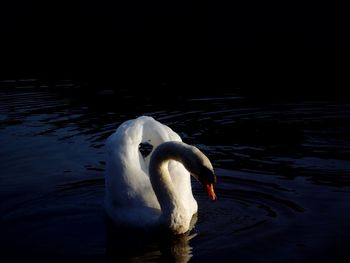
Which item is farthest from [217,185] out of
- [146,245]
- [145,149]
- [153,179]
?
[145,149]

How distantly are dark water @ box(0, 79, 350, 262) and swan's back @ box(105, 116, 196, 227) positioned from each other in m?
0.27

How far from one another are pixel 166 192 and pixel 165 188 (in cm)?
4

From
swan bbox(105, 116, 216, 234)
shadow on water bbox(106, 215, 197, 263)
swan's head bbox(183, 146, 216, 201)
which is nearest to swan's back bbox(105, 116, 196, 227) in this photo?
swan bbox(105, 116, 216, 234)

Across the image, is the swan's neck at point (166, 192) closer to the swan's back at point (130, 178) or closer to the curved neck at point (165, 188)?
the curved neck at point (165, 188)

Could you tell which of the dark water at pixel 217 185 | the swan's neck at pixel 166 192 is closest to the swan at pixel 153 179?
the swan's neck at pixel 166 192

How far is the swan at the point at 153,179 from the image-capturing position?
7.39m

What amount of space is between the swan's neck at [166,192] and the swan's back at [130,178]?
0.26 meters

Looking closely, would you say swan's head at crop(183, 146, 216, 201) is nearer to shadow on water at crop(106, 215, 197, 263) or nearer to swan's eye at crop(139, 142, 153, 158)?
shadow on water at crop(106, 215, 197, 263)

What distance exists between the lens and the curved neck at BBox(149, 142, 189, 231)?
7.63 meters

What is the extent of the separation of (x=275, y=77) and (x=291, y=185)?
12.3 meters

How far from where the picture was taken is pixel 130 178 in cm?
809

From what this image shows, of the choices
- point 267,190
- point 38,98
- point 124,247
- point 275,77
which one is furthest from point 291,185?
point 275,77

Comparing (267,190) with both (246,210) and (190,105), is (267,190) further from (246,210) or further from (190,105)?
(190,105)

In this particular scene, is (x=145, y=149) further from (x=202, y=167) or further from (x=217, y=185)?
(x=202, y=167)
